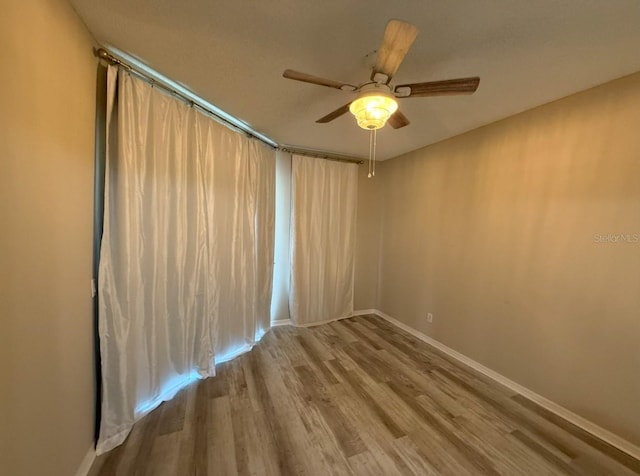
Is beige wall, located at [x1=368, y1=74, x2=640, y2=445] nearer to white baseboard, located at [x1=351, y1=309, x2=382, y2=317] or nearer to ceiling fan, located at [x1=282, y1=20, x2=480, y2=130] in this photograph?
white baseboard, located at [x1=351, y1=309, x2=382, y2=317]

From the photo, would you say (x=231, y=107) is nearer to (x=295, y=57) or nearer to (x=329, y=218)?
(x=295, y=57)

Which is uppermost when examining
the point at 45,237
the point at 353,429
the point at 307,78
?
the point at 307,78

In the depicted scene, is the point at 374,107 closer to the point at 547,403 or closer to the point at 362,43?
the point at 362,43

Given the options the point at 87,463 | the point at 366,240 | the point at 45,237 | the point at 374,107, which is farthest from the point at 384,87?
the point at 366,240

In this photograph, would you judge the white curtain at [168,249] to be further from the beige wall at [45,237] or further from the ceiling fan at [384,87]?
the ceiling fan at [384,87]

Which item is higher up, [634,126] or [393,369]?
[634,126]

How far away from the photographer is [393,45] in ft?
3.70

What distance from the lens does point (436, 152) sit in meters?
3.05

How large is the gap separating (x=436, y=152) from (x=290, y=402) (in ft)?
10.3

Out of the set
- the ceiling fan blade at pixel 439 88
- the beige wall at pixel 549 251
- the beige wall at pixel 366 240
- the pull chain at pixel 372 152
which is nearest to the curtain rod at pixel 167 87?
the pull chain at pixel 372 152

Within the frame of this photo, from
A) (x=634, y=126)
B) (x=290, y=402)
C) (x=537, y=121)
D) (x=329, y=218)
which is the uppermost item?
(x=537, y=121)

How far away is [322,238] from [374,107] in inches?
93.7

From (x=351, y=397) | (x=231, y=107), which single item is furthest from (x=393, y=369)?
(x=231, y=107)

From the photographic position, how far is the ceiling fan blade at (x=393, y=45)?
1027 millimetres
